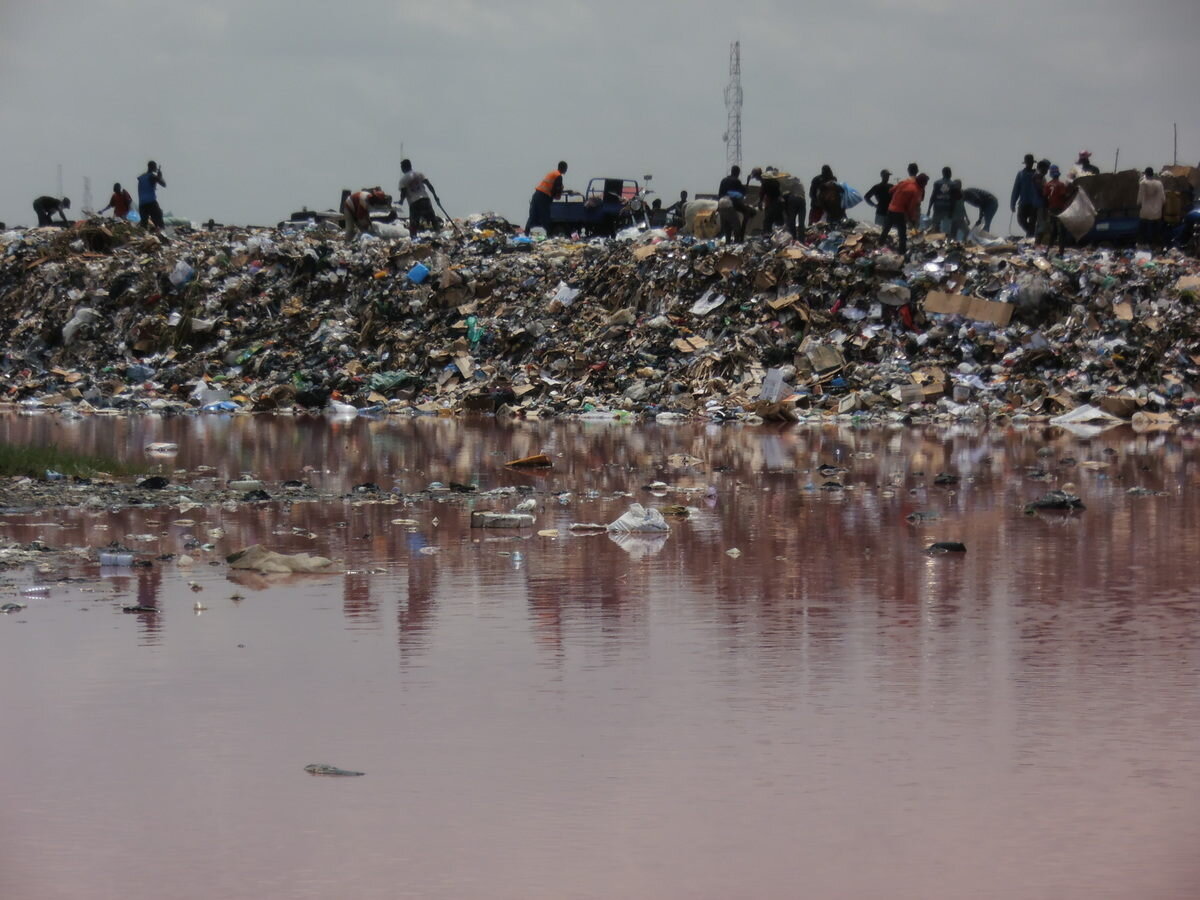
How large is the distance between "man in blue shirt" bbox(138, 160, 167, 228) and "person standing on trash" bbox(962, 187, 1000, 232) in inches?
545

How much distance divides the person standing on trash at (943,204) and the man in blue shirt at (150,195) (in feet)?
43.4

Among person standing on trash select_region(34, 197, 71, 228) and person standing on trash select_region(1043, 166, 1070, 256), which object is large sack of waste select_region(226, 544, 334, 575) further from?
person standing on trash select_region(34, 197, 71, 228)

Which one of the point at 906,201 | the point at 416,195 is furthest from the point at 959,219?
the point at 416,195

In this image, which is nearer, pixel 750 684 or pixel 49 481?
pixel 750 684

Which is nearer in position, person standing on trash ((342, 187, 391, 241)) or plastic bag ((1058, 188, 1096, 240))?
plastic bag ((1058, 188, 1096, 240))

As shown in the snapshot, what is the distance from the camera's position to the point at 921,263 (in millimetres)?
25156

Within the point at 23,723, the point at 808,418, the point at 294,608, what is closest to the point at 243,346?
the point at 808,418

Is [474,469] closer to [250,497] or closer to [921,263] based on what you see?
[250,497]

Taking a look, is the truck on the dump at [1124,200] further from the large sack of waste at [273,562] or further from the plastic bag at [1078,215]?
the large sack of waste at [273,562]

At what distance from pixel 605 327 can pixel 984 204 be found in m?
6.70

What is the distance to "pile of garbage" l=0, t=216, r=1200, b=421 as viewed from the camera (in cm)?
2320

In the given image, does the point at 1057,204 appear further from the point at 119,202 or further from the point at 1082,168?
the point at 119,202

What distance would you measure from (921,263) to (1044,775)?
21.2 metres

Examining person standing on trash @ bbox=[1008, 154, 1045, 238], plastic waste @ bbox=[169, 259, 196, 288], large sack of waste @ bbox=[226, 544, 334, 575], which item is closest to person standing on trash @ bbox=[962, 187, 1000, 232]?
person standing on trash @ bbox=[1008, 154, 1045, 238]
